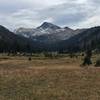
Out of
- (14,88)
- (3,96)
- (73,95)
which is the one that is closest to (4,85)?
(14,88)

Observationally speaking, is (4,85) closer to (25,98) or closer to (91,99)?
(25,98)

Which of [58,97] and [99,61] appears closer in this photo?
[58,97]

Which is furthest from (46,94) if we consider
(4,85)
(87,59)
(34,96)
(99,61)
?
(87,59)

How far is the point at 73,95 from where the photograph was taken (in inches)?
1017

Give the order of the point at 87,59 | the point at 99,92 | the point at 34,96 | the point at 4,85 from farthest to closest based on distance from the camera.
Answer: the point at 87,59, the point at 4,85, the point at 99,92, the point at 34,96

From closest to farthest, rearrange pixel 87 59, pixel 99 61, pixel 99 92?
pixel 99 92, pixel 99 61, pixel 87 59

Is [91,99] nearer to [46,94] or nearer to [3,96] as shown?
[46,94]

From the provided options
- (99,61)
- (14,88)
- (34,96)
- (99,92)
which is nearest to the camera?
(34,96)

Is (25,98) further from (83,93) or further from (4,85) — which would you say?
(4,85)

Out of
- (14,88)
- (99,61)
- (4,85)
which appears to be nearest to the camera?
(14,88)

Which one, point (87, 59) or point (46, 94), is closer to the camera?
point (46, 94)

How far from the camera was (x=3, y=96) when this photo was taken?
84.7 feet

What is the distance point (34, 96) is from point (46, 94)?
1.38 metres

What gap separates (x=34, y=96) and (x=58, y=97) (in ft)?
6.31
